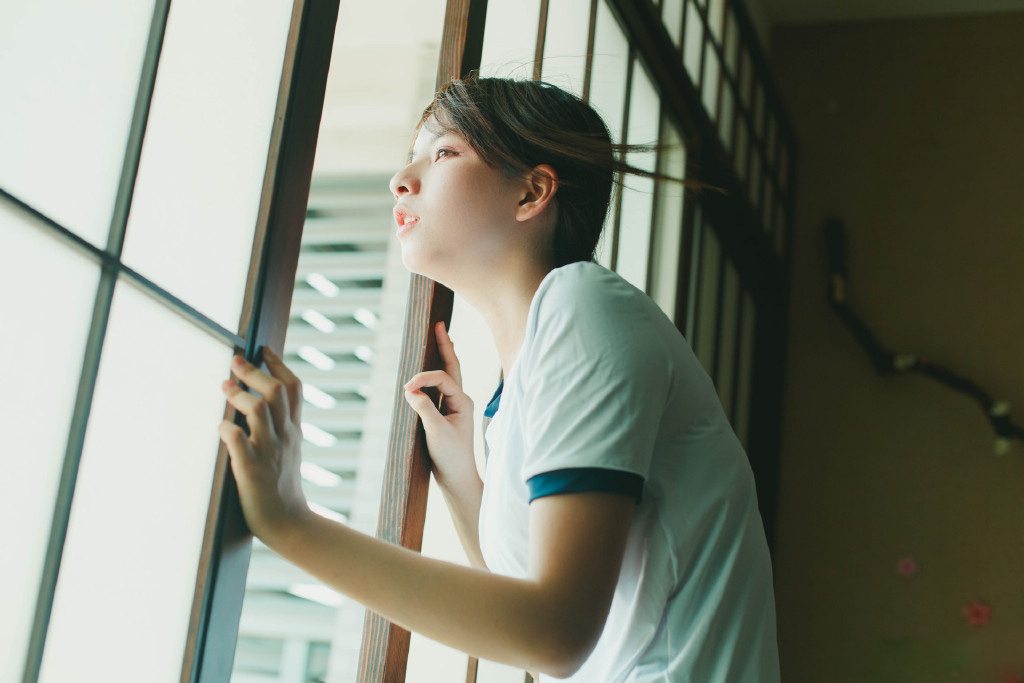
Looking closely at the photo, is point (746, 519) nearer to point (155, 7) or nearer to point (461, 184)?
point (461, 184)

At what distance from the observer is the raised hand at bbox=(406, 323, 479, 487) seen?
1.06m

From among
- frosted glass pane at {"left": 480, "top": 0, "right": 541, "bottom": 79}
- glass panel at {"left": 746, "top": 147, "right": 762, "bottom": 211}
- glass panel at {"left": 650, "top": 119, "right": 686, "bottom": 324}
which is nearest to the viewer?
frosted glass pane at {"left": 480, "top": 0, "right": 541, "bottom": 79}

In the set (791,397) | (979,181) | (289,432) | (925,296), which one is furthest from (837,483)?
(289,432)

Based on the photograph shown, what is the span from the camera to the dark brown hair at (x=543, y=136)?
0.98 meters

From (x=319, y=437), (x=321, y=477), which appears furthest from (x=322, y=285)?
(x=321, y=477)

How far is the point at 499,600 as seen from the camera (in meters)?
0.66

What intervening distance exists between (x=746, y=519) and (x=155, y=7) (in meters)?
0.62

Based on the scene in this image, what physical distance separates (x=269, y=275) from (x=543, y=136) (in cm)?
31

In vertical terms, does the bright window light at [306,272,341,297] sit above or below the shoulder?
above

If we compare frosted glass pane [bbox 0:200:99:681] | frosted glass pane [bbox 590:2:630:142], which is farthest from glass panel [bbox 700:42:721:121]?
frosted glass pane [bbox 0:200:99:681]

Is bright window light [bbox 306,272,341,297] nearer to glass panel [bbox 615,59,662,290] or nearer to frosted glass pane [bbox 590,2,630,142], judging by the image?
glass panel [bbox 615,59,662,290]

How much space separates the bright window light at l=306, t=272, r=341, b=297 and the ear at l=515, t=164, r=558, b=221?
6.55 ft

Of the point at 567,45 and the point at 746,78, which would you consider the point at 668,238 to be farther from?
the point at 746,78

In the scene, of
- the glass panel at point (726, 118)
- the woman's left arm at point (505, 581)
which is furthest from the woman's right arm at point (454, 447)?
the glass panel at point (726, 118)
